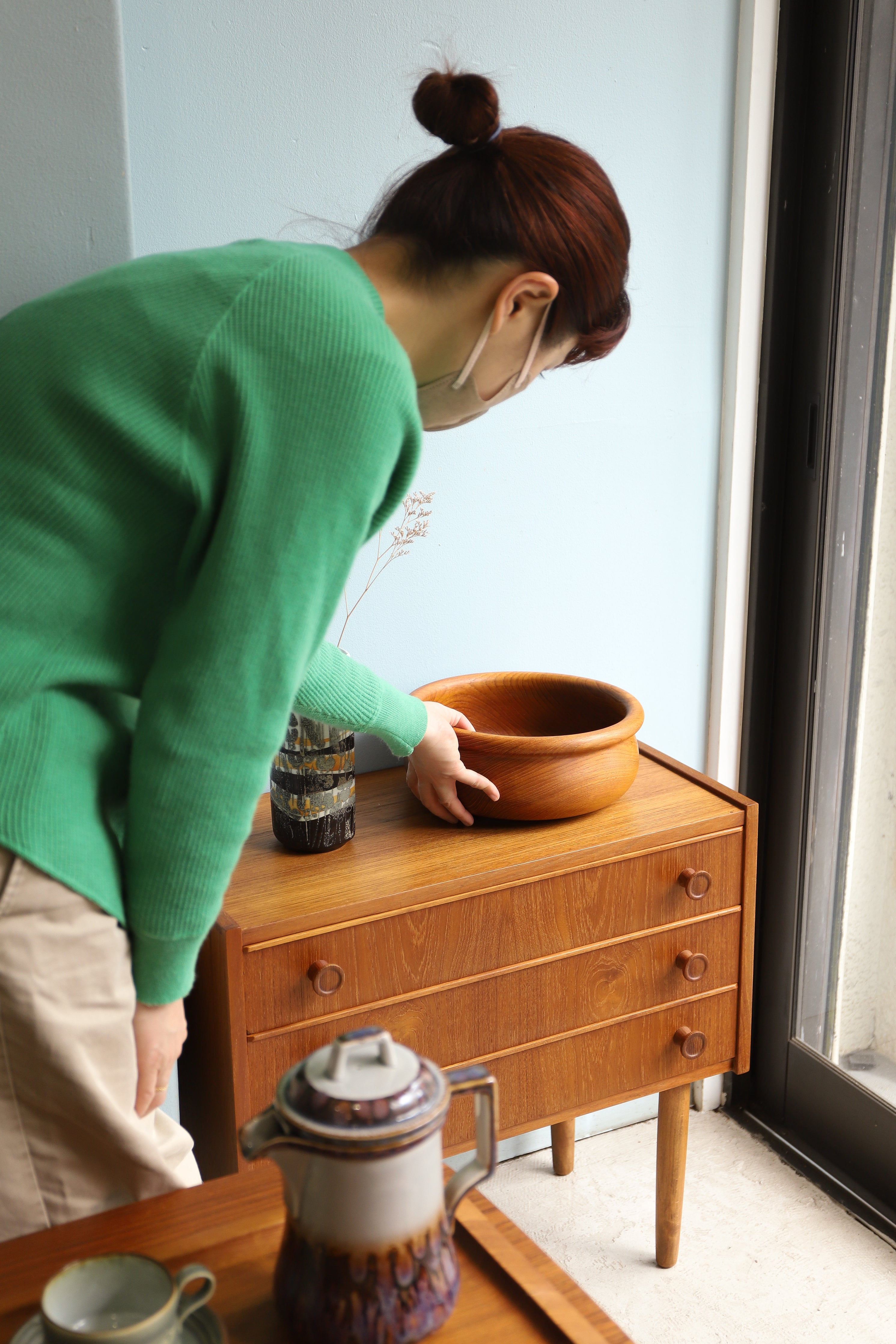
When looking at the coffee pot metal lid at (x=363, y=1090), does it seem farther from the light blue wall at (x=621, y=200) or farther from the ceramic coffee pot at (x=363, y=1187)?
the light blue wall at (x=621, y=200)

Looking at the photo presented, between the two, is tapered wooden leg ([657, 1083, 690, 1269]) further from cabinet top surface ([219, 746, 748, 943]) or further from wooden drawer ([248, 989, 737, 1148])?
cabinet top surface ([219, 746, 748, 943])

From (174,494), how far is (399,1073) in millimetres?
425

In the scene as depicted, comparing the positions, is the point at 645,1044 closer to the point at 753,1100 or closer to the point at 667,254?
the point at 753,1100

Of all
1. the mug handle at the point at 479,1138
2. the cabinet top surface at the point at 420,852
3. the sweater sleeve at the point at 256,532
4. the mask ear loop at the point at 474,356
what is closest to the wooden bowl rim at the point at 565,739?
the cabinet top surface at the point at 420,852

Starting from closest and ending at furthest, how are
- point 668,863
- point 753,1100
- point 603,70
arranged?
1. point 668,863
2. point 603,70
3. point 753,1100

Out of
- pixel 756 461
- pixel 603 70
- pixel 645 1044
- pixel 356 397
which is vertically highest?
pixel 603 70

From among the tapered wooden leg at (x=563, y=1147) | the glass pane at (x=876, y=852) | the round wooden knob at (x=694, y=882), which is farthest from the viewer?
the tapered wooden leg at (x=563, y=1147)

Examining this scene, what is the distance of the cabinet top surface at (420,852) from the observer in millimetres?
1397

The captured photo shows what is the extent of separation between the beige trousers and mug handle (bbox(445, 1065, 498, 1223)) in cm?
33

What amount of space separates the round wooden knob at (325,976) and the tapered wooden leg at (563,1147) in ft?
2.56

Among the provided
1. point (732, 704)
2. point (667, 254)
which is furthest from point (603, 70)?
point (732, 704)

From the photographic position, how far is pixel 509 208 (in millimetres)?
924

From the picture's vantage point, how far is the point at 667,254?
1836mm

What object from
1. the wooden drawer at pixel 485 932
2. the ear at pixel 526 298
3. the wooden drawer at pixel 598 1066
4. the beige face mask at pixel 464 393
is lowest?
the wooden drawer at pixel 598 1066
